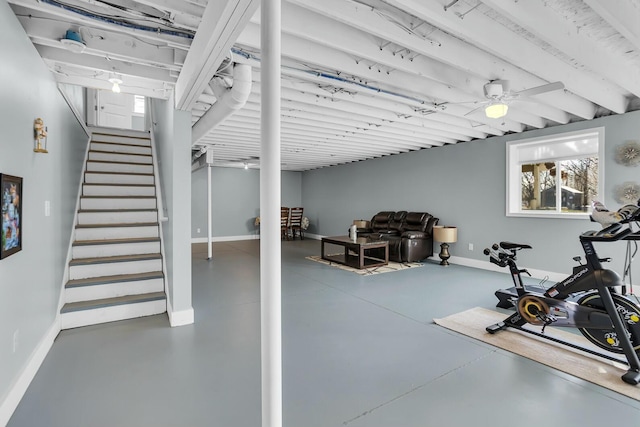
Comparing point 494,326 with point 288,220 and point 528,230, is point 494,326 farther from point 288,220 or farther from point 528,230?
point 288,220

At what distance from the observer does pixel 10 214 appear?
1804 millimetres

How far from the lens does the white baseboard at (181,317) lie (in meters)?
3.14

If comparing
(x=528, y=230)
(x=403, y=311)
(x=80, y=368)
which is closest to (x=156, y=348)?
(x=80, y=368)

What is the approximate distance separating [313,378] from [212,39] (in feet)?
7.47

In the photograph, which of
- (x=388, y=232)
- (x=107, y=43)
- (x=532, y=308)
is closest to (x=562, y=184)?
(x=388, y=232)

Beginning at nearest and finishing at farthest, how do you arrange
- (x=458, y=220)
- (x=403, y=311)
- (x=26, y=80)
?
1. (x=26, y=80)
2. (x=403, y=311)
3. (x=458, y=220)

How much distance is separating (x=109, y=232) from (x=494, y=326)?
454 cm

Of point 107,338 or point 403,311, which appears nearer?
point 107,338

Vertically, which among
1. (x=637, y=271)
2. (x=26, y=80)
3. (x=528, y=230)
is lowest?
(x=637, y=271)

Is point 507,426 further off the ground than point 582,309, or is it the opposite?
point 582,309

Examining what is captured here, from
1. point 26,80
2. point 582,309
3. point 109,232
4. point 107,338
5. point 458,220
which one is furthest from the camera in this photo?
point 458,220

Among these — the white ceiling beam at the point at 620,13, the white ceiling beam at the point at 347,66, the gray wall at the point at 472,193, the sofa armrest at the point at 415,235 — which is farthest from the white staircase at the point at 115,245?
the gray wall at the point at 472,193

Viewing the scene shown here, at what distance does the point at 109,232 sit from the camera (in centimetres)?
399

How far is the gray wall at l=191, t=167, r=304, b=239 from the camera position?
29.8ft
